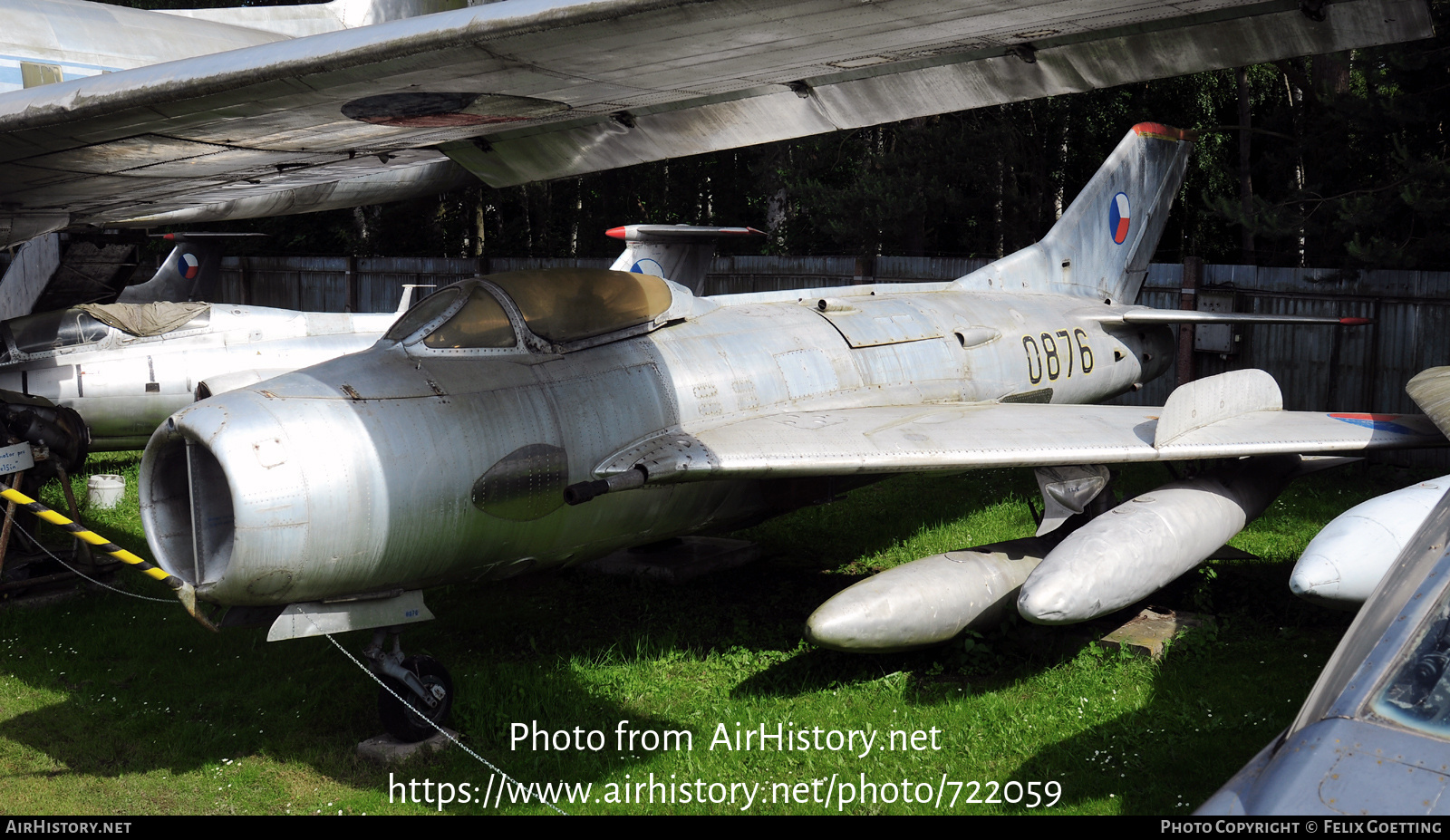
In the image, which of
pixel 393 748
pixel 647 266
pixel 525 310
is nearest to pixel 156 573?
pixel 393 748

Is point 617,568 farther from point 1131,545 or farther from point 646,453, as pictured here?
point 1131,545

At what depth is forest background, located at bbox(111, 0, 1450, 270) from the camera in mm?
12320

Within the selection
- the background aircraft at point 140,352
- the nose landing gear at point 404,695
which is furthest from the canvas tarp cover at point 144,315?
the nose landing gear at point 404,695

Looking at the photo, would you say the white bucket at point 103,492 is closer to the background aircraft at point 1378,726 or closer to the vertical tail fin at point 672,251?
the vertical tail fin at point 672,251

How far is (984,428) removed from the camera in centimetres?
718

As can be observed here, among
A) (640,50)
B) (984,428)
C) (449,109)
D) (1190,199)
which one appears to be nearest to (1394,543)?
(984,428)

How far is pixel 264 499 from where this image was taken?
16.8 feet

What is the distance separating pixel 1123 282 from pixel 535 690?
7808 mm

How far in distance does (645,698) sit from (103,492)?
299 inches

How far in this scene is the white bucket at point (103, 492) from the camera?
11.2 metres

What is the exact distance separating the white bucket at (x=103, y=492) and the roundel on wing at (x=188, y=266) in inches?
223

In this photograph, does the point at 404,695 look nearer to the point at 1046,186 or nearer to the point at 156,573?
the point at 156,573

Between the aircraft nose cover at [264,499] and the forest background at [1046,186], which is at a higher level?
the forest background at [1046,186]

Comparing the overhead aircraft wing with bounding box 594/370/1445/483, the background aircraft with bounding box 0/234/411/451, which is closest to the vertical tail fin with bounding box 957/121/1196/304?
the overhead aircraft wing with bounding box 594/370/1445/483
